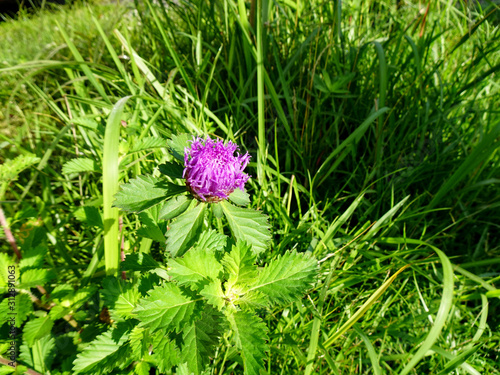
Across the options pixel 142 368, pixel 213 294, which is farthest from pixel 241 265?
pixel 142 368

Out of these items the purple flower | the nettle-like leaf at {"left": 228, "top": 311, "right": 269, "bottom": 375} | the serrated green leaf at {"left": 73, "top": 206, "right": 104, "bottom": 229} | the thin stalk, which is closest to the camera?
the nettle-like leaf at {"left": 228, "top": 311, "right": 269, "bottom": 375}

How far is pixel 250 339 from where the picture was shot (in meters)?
0.80

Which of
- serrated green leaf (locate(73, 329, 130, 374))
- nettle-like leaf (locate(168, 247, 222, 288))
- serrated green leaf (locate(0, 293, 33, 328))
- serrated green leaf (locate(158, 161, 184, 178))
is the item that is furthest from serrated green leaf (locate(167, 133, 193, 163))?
serrated green leaf (locate(0, 293, 33, 328))

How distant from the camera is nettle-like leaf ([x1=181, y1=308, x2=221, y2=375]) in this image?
795 millimetres

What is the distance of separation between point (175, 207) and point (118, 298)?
356 millimetres

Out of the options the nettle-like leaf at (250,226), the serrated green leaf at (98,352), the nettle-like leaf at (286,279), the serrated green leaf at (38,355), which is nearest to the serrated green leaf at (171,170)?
the nettle-like leaf at (250,226)

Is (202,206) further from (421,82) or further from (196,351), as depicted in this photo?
(421,82)

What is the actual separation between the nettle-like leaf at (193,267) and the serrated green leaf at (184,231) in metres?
0.04

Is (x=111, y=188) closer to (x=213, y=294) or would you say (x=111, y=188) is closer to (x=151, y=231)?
(x=151, y=231)

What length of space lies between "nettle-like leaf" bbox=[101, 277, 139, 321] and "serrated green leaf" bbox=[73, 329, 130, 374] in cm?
5

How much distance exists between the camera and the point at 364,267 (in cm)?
149

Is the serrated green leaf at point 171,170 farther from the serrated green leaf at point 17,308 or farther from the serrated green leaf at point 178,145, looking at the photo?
the serrated green leaf at point 17,308

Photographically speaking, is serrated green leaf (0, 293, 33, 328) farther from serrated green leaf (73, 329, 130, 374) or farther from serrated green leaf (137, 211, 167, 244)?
serrated green leaf (137, 211, 167, 244)

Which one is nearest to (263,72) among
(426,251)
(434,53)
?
(426,251)
